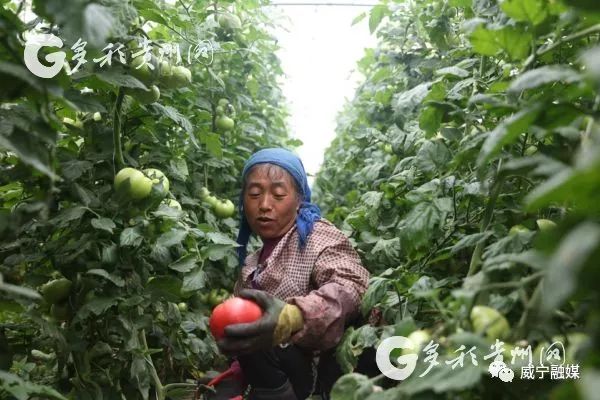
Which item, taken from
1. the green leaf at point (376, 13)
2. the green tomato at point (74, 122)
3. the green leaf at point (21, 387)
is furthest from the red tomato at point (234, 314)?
the green leaf at point (376, 13)

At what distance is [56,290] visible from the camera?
4.66 feet

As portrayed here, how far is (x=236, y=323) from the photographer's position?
1278mm

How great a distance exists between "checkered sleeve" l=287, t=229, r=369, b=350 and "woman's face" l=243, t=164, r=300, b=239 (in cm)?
19

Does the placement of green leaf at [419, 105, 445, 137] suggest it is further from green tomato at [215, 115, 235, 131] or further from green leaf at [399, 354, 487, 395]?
green tomato at [215, 115, 235, 131]

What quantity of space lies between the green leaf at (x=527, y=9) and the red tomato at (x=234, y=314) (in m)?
0.82

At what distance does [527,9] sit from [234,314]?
0.85m

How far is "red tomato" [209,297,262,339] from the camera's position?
4.21 ft

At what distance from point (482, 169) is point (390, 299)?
1.75 ft

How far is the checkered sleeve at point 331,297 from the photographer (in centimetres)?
142

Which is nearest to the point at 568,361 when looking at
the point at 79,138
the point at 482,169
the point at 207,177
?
the point at 482,169

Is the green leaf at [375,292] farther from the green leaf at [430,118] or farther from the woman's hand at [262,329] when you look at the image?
the green leaf at [430,118]

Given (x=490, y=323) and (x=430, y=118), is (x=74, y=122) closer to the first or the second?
(x=430, y=118)

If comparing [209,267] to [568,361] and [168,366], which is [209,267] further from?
[568,361]

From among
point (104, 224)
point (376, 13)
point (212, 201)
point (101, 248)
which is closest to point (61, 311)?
point (101, 248)
